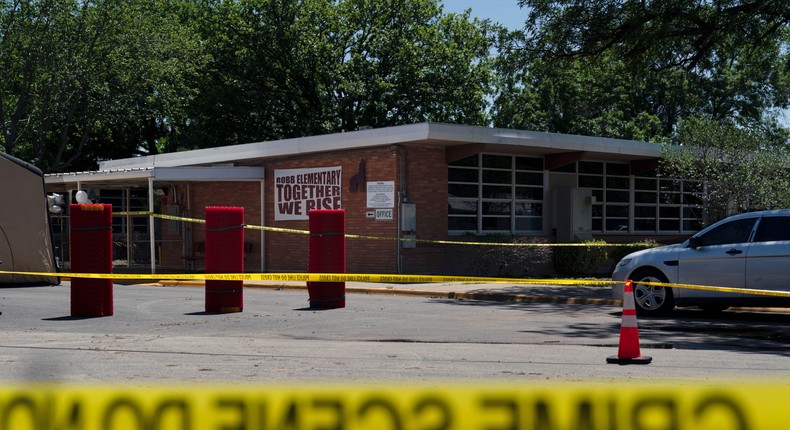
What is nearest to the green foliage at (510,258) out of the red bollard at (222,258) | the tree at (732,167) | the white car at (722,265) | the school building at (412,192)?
the school building at (412,192)

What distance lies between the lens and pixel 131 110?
41656mm

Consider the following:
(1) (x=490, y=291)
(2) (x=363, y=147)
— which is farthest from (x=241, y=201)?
(1) (x=490, y=291)

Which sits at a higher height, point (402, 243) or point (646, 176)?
point (646, 176)

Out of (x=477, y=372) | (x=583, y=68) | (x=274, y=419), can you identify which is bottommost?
(x=477, y=372)

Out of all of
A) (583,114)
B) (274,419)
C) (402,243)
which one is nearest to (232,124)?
(583,114)

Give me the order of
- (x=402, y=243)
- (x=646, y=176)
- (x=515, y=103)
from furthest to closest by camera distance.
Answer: (x=515, y=103)
(x=646, y=176)
(x=402, y=243)

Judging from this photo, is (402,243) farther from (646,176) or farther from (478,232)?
(646,176)

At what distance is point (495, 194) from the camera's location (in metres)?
24.7

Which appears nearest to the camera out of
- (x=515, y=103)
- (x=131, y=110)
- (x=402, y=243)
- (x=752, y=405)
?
(x=752, y=405)

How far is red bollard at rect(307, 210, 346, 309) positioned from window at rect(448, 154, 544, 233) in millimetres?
8985

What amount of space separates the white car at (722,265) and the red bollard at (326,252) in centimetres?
446

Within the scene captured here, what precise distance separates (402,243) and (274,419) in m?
19.5

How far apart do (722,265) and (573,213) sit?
1188cm

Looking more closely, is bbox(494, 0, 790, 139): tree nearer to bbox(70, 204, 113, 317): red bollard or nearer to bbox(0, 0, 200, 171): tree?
bbox(70, 204, 113, 317): red bollard
